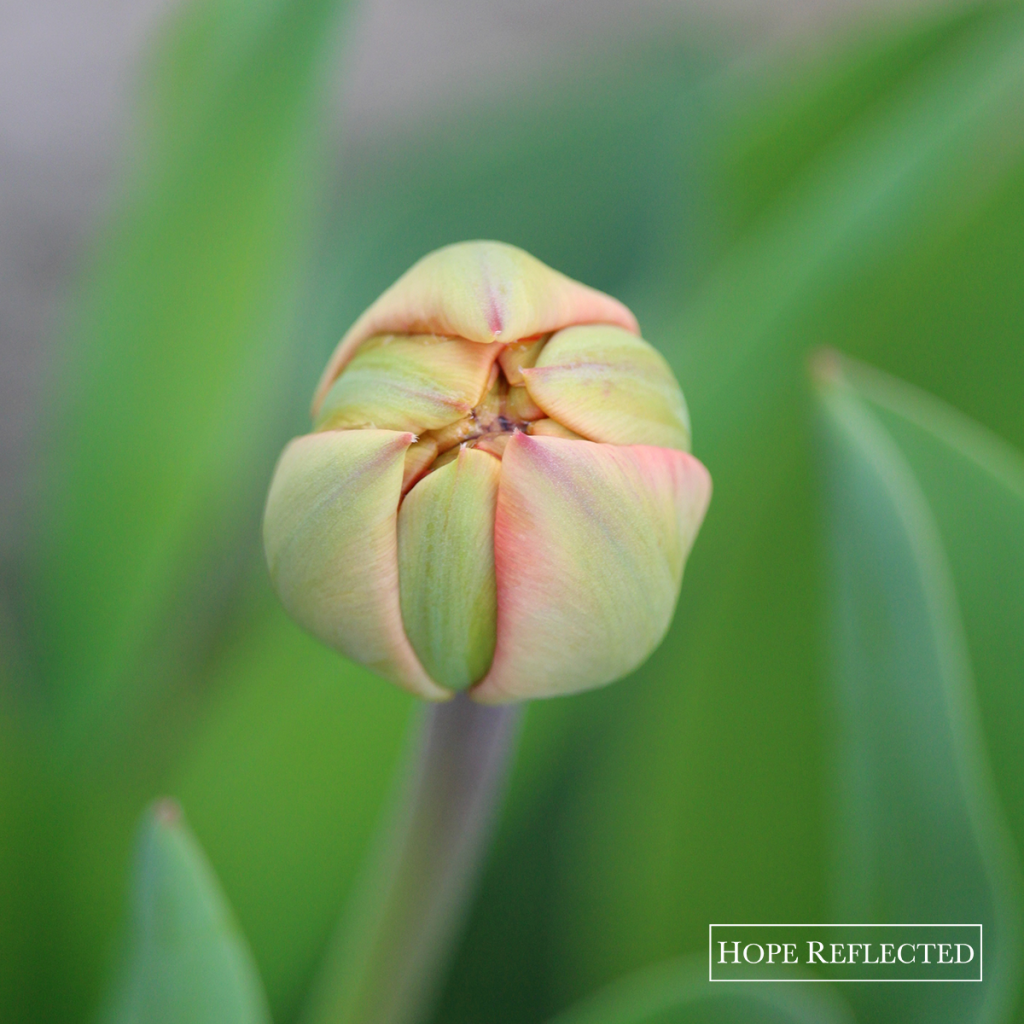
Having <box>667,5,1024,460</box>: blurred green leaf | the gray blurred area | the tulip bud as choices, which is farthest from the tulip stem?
the gray blurred area

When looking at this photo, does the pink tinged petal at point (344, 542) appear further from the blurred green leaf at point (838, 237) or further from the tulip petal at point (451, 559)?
the blurred green leaf at point (838, 237)

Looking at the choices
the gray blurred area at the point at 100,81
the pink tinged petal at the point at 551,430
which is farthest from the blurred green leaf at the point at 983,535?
the gray blurred area at the point at 100,81

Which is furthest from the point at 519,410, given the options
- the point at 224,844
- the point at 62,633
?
the point at 62,633

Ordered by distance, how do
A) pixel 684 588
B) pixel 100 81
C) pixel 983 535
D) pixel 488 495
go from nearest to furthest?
1. pixel 488 495
2. pixel 983 535
3. pixel 684 588
4. pixel 100 81

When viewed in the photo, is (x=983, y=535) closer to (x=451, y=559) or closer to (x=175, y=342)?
(x=451, y=559)

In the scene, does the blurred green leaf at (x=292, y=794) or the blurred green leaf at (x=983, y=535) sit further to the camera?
the blurred green leaf at (x=292, y=794)

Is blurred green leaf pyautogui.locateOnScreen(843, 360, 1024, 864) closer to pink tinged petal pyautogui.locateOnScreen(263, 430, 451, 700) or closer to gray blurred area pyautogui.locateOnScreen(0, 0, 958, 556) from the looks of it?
pink tinged petal pyautogui.locateOnScreen(263, 430, 451, 700)

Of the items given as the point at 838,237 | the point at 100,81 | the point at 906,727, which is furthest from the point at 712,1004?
the point at 100,81
